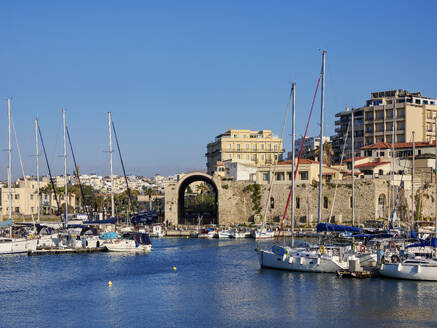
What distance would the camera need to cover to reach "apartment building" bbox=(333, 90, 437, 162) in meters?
97.4

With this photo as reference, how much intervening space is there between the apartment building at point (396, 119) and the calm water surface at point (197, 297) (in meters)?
56.5

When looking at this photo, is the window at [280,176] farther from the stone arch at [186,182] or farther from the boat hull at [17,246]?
the boat hull at [17,246]

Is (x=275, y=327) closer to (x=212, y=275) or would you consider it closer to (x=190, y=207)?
(x=212, y=275)

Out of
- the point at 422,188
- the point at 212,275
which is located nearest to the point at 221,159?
the point at 422,188

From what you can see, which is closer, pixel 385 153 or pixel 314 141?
pixel 385 153

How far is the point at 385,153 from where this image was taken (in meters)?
85.9

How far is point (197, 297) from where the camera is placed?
3481 centimetres

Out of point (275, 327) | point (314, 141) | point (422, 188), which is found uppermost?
point (314, 141)

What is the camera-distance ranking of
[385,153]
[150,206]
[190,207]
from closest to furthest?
1. [385,153]
2. [190,207]
3. [150,206]

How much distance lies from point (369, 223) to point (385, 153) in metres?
20.1

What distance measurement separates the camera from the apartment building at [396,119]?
97375mm

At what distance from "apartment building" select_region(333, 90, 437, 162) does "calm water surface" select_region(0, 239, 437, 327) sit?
5651 cm

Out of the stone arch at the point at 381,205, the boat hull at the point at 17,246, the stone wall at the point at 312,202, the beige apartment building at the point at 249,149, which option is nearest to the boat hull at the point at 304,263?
the boat hull at the point at 17,246

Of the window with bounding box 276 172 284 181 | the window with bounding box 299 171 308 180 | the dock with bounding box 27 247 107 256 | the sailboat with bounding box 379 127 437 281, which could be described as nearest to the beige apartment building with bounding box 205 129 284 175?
the window with bounding box 276 172 284 181
